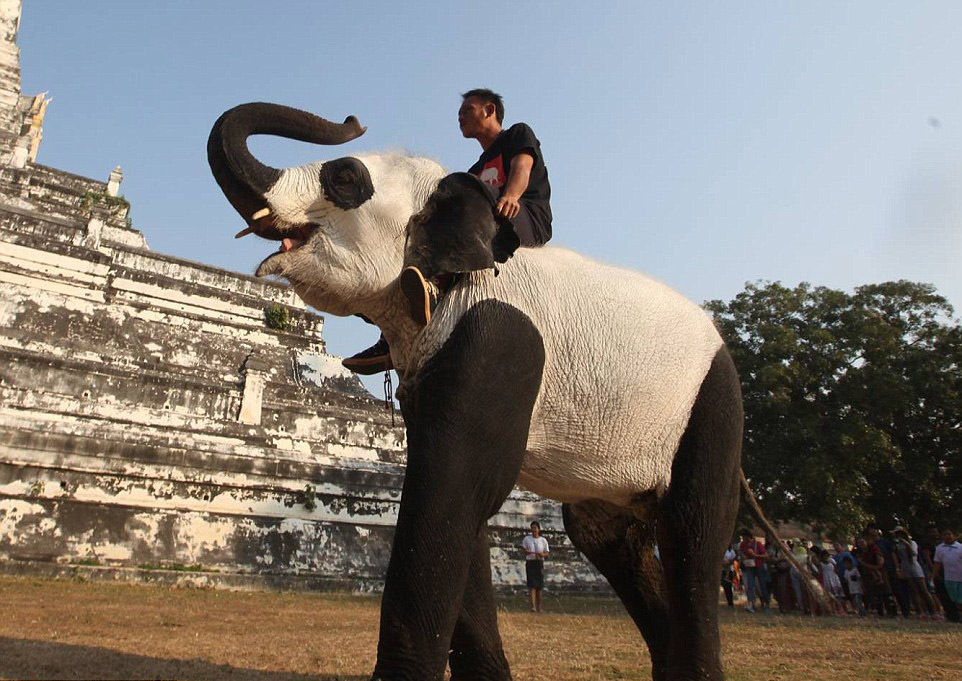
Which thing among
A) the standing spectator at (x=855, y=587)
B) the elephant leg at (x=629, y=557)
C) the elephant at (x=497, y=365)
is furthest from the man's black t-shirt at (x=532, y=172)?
the standing spectator at (x=855, y=587)

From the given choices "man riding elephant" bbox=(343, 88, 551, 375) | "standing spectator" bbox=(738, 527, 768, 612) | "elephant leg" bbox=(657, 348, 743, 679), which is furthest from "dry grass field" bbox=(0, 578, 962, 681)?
"standing spectator" bbox=(738, 527, 768, 612)

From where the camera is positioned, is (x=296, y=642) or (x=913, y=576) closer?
(x=296, y=642)

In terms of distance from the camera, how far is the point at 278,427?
11.8 m

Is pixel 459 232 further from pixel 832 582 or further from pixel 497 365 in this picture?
pixel 832 582

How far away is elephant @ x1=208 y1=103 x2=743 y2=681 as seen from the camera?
2.32 metres

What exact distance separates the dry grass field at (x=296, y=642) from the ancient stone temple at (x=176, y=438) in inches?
33.9

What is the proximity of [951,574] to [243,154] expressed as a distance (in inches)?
461

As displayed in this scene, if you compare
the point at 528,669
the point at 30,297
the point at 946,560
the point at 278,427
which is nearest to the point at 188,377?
the point at 278,427

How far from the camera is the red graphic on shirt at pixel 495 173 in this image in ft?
10.1

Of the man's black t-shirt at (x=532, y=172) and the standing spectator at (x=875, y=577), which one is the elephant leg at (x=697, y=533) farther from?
the standing spectator at (x=875, y=577)

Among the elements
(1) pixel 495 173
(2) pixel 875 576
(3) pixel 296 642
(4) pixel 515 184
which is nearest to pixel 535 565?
(3) pixel 296 642

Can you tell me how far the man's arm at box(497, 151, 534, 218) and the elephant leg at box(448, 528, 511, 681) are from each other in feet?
3.87

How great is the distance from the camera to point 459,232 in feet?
8.44

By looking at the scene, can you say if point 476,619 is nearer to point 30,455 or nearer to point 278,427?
point 30,455
